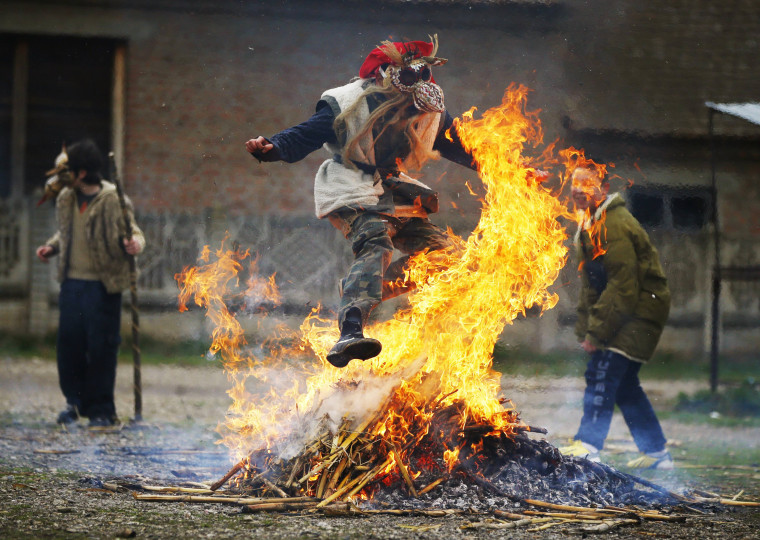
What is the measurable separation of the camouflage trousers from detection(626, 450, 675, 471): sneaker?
7.05 feet

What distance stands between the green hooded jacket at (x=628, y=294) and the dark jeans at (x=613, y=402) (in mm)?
106

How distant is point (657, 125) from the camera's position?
9.12 m

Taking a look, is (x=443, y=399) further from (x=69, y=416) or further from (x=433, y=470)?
(x=69, y=416)

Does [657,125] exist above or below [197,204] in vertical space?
above

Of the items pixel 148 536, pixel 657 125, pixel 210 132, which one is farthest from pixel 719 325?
pixel 148 536

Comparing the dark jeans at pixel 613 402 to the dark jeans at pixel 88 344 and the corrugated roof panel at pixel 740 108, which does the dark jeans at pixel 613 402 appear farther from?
the dark jeans at pixel 88 344

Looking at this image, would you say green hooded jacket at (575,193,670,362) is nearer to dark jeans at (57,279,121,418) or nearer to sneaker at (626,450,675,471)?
sneaker at (626,450,675,471)

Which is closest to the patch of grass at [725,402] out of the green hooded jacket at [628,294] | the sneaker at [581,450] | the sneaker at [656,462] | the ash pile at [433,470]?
the sneaker at [656,462]

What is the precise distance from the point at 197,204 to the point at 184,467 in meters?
6.52

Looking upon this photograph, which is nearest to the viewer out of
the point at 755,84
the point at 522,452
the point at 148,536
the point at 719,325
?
the point at 148,536

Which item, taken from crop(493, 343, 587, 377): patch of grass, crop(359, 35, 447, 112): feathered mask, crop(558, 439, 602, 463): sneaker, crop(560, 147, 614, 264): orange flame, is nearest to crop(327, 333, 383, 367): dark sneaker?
crop(359, 35, 447, 112): feathered mask

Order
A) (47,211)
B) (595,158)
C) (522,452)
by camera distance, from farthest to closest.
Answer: (47,211), (595,158), (522,452)

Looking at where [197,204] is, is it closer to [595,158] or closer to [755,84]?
[595,158]

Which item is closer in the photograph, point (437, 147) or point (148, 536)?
point (148, 536)
